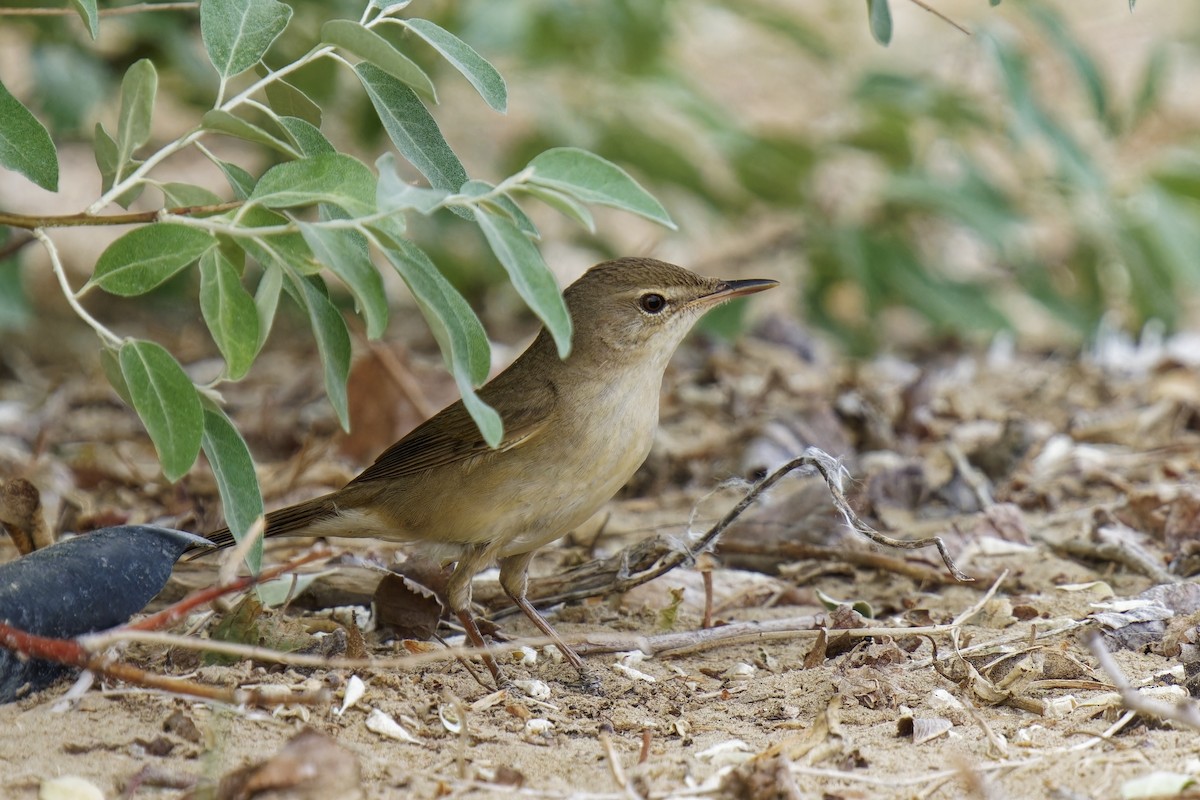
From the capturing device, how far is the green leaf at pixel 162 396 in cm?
337

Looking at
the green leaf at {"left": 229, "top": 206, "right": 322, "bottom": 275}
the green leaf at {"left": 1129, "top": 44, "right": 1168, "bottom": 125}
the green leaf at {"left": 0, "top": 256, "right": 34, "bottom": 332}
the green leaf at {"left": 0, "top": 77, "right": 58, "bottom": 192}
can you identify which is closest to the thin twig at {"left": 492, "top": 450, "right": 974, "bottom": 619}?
the green leaf at {"left": 229, "top": 206, "right": 322, "bottom": 275}

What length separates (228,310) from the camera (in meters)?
3.32

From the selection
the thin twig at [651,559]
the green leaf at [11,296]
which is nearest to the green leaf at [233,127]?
the thin twig at [651,559]

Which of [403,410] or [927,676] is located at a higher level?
[927,676]

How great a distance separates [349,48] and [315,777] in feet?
5.43

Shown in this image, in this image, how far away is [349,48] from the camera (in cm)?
328

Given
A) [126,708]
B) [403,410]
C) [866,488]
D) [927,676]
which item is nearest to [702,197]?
[403,410]

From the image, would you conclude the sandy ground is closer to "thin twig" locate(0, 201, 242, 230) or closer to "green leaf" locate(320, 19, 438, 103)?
"thin twig" locate(0, 201, 242, 230)

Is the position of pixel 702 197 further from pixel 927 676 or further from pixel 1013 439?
pixel 927 676

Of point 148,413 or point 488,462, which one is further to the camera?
point 488,462

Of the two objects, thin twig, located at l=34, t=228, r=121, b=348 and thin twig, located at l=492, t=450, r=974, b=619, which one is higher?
thin twig, located at l=34, t=228, r=121, b=348

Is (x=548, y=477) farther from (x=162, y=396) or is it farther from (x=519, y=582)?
(x=162, y=396)

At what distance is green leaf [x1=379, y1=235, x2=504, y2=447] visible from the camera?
2.95 metres

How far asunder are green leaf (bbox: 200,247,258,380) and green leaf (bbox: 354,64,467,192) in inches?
20.4
